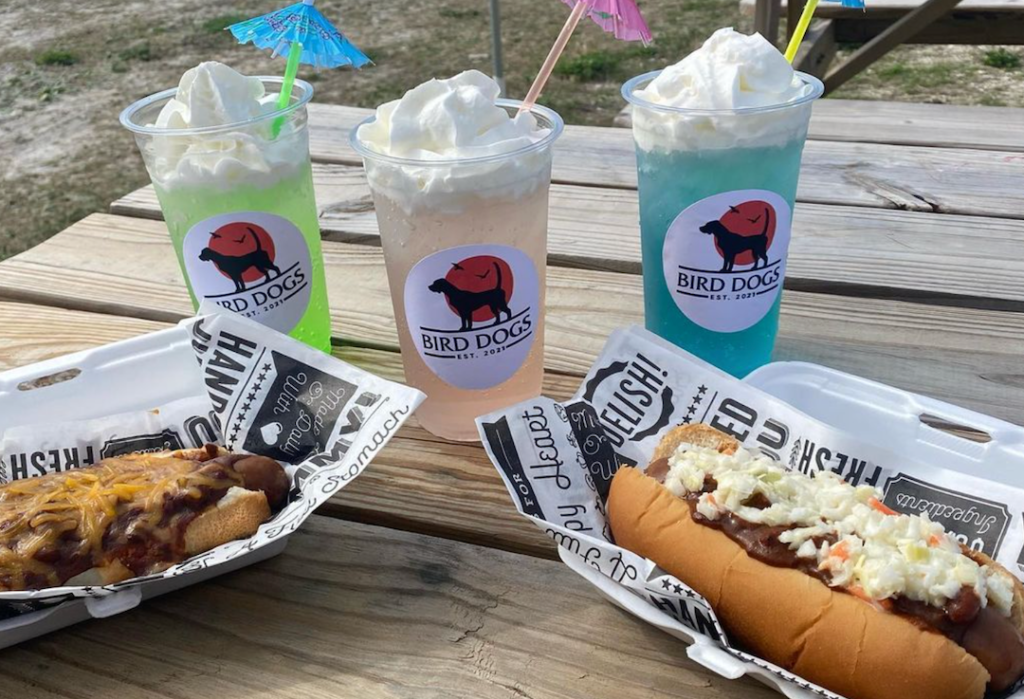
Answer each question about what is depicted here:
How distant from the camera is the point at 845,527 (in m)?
1.37

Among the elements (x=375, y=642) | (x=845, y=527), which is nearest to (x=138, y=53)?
(x=375, y=642)

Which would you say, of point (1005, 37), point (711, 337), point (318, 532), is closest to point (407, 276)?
point (318, 532)

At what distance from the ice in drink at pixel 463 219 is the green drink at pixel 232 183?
0.66 ft

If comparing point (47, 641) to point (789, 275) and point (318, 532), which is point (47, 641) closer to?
point (318, 532)

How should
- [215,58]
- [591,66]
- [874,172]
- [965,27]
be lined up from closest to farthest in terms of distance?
1. [874,172]
2. [965,27]
3. [591,66]
4. [215,58]

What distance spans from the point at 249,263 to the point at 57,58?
22.7ft

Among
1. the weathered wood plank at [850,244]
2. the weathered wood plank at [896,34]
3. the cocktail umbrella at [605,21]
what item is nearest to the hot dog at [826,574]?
the cocktail umbrella at [605,21]

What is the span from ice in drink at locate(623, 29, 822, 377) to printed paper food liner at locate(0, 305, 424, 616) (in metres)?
0.56

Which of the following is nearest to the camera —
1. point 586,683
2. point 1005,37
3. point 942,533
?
point 586,683

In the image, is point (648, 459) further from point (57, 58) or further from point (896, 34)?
point (57, 58)

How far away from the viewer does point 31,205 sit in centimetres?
530

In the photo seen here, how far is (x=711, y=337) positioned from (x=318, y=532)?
2.63ft

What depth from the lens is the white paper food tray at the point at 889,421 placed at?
1518 mm

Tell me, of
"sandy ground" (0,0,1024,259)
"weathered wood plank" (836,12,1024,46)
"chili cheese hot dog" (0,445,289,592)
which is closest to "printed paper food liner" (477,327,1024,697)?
"chili cheese hot dog" (0,445,289,592)
